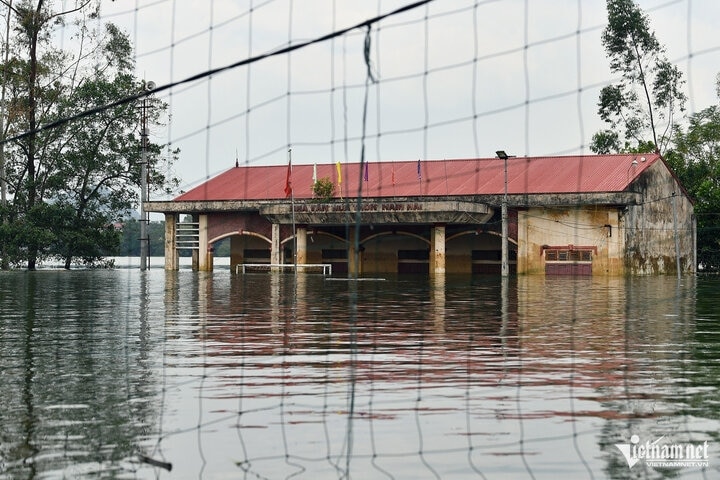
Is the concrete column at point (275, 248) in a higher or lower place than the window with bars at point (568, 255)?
higher

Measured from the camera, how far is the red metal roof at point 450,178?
6197cm

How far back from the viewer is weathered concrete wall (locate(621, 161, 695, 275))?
59594 mm

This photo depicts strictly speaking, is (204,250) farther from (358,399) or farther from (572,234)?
(358,399)

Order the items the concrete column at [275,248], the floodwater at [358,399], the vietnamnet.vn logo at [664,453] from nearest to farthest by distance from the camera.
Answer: the vietnamnet.vn logo at [664,453], the floodwater at [358,399], the concrete column at [275,248]

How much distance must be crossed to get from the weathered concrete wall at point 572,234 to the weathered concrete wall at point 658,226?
68 centimetres

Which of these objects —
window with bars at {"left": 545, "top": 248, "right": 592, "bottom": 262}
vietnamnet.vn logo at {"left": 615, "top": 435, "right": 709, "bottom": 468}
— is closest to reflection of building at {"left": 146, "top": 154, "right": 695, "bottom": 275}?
window with bars at {"left": 545, "top": 248, "right": 592, "bottom": 262}

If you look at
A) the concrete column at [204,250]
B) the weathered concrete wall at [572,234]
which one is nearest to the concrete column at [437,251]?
the weathered concrete wall at [572,234]

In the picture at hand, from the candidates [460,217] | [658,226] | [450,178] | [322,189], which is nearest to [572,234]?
[658,226]

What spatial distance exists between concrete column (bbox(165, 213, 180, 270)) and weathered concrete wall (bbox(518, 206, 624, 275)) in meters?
23.8

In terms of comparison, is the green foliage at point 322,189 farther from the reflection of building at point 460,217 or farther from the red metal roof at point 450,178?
the red metal roof at point 450,178

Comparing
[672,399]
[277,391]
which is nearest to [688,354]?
[672,399]

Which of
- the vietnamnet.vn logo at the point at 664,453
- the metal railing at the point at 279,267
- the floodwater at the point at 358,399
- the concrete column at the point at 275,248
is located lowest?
the vietnamnet.vn logo at the point at 664,453

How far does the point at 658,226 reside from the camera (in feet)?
204

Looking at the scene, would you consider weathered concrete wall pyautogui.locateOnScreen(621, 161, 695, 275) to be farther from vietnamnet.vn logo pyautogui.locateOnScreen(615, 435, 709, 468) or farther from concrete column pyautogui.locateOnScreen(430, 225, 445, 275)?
vietnamnet.vn logo pyautogui.locateOnScreen(615, 435, 709, 468)
